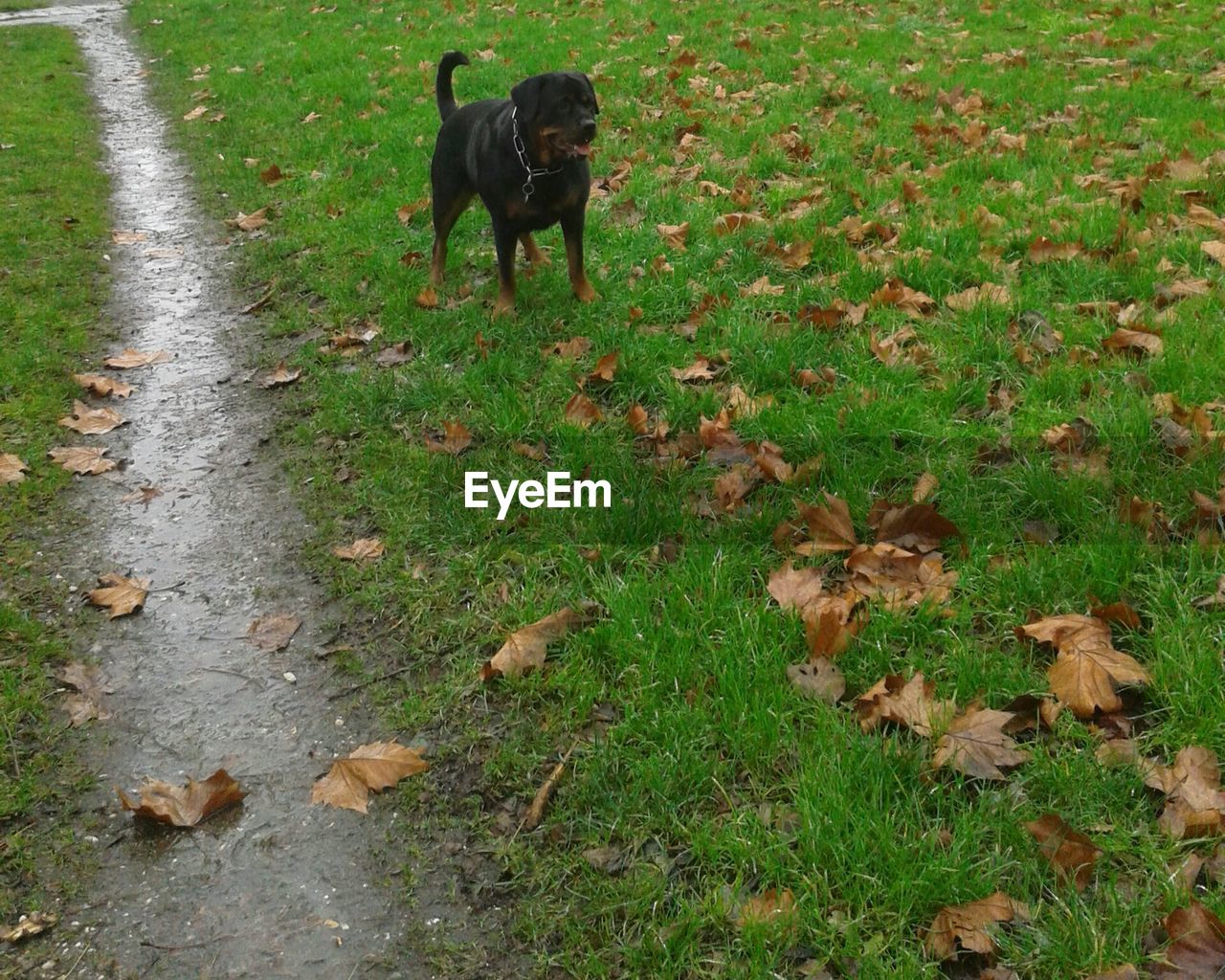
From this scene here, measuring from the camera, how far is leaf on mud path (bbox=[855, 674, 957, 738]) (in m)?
2.41

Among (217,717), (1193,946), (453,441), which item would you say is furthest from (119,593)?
(1193,946)

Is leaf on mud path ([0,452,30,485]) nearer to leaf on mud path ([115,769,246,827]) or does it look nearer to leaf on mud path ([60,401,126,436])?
leaf on mud path ([60,401,126,436])

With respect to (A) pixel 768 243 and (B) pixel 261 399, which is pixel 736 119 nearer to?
(A) pixel 768 243

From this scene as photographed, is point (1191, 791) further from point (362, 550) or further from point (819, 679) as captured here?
point (362, 550)

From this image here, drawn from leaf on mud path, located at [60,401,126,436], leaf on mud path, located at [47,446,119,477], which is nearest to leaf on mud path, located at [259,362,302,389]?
leaf on mud path, located at [60,401,126,436]

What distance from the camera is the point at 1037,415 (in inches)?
137

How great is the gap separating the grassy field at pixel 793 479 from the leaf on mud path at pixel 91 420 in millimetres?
874

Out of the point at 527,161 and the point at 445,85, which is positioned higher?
the point at 445,85

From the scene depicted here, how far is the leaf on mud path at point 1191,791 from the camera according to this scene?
2064mm

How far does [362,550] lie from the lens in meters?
3.54

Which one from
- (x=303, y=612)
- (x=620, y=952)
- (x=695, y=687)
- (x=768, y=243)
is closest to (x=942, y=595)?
(x=695, y=687)

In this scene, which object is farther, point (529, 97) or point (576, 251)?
point (576, 251)

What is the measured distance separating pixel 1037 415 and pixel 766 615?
1413 millimetres

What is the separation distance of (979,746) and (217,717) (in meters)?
2.15
